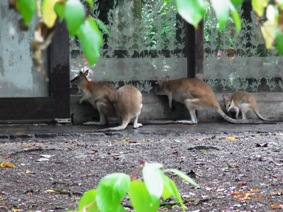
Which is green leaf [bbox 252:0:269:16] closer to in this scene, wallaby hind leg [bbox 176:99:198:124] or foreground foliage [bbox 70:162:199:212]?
foreground foliage [bbox 70:162:199:212]

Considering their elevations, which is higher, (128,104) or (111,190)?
(111,190)

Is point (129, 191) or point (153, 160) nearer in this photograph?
point (129, 191)

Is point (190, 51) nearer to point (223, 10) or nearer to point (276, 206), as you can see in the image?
point (276, 206)

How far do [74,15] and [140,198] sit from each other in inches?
12.6

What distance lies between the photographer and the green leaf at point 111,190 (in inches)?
44.6

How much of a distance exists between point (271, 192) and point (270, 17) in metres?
4.05

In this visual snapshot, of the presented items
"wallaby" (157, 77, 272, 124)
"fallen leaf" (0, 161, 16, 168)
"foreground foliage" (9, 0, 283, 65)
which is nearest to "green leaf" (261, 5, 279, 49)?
"foreground foliage" (9, 0, 283, 65)

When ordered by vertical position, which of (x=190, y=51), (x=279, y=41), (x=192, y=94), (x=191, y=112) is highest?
(x=279, y=41)

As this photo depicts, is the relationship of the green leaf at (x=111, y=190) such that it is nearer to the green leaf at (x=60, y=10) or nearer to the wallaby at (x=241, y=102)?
the green leaf at (x=60, y=10)

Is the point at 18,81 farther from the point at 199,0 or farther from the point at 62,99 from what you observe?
the point at 199,0

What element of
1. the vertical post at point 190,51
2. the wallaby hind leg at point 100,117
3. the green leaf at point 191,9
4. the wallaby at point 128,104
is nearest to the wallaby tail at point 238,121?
the vertical post at point 190,51

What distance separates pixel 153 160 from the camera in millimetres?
6613

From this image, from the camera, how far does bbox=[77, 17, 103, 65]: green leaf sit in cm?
103

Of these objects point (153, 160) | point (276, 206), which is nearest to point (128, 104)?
point (153, 160)
